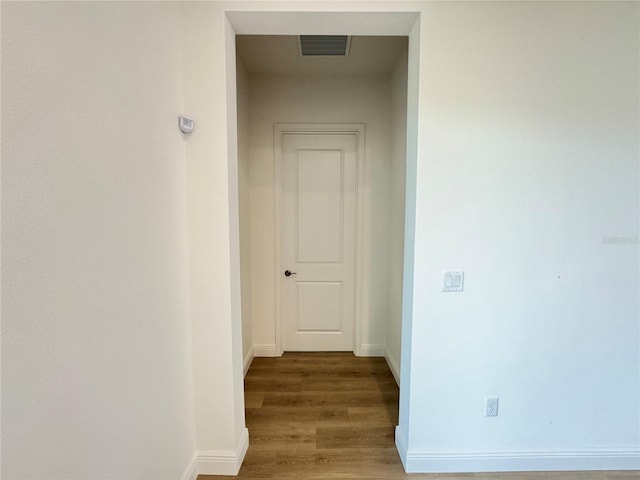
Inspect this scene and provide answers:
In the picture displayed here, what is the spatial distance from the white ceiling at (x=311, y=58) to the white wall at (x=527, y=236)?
0.90 metres

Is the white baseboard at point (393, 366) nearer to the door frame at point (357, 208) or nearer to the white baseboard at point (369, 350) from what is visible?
the white baseboard at point (369, 350)

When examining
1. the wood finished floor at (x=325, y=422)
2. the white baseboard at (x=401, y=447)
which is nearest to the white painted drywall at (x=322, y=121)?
the wood finished floor at (x=325, y=422)

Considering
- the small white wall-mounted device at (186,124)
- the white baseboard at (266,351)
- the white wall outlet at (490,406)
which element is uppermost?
the small white wall-mounted device at (186,124)

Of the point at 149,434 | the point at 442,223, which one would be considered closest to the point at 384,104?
the point at 442,223

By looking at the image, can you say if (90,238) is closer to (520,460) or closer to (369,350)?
A: (520,460)

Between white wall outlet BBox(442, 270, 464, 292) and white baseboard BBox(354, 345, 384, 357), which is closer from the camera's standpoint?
white wall outlet BBox(442, 270, 464, 292)

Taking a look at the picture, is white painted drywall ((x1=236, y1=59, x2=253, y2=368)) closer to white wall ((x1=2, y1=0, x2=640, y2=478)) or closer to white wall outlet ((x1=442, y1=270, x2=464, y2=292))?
white wall ((x1=2, y1=0, x2=640, y2=478))

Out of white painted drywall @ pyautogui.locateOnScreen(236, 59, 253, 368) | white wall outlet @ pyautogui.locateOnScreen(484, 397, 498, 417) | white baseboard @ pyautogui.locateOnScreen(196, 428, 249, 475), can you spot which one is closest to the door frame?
white painted drywall @ pyautogui.locateOnScreen(236, 59, 253, 368)

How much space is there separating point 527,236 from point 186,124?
191 cm

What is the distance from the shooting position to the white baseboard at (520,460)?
1.78 metres

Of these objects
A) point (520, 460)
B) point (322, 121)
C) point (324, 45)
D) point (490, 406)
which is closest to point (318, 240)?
point (322, 121)

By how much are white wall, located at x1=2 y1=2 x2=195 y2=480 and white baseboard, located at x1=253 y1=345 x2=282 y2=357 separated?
5.40ft

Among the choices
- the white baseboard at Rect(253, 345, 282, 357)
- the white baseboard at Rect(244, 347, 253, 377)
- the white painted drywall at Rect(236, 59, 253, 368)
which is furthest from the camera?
the white baseboard at Rect(253, 345, 282, 357)

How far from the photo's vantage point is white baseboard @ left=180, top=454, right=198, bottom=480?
5.47ft
